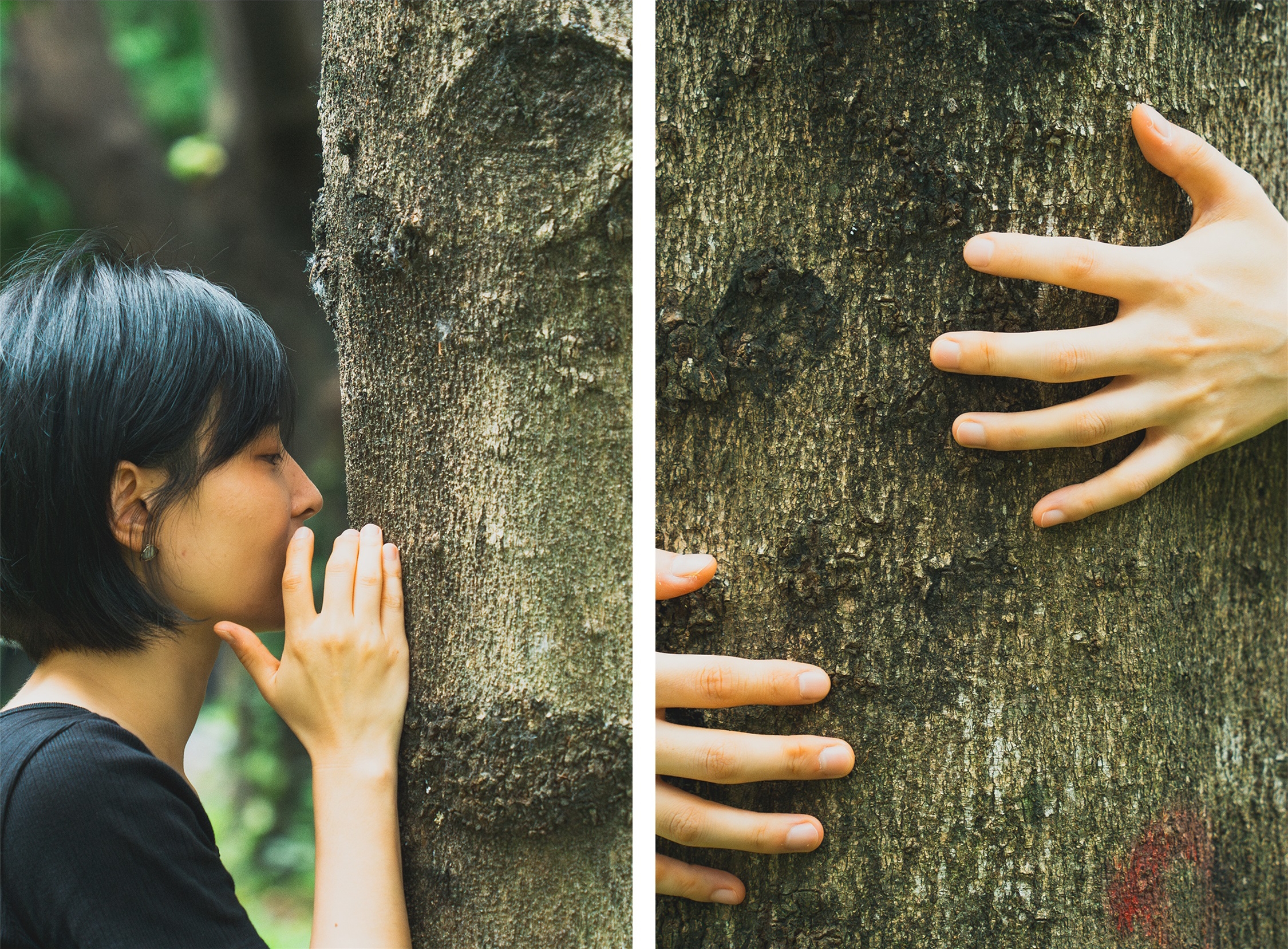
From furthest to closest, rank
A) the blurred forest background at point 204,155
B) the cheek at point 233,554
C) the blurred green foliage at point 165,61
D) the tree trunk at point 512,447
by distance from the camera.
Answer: the blurred green foliage at point 165,61 < the blurred forest background at point 204,155 < the cheek at point 233,554 < the tree trunk at point 512,447

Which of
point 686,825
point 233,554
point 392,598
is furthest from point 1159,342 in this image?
point 233,554

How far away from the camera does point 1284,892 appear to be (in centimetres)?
71

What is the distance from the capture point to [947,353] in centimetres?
61

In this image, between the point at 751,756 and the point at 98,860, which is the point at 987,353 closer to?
the point at 751,756

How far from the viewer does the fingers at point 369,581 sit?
2.20 ft

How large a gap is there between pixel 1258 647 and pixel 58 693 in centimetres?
118

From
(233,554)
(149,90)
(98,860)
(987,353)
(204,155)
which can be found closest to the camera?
(987,353)

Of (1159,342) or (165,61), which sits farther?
(165,61)

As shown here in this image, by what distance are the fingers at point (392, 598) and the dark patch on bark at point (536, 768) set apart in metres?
0.09

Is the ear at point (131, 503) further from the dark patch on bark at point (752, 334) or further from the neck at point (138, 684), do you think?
the dark patch on bark at point (752, 334)

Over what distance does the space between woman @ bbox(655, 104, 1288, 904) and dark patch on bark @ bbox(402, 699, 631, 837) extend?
0.07 meters

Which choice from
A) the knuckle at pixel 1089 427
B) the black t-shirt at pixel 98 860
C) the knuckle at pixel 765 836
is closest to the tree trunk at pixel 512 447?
the knuckle at pixel 765 836

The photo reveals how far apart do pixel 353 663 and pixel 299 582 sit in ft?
0.44

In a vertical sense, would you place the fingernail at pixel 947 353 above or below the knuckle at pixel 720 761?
above
